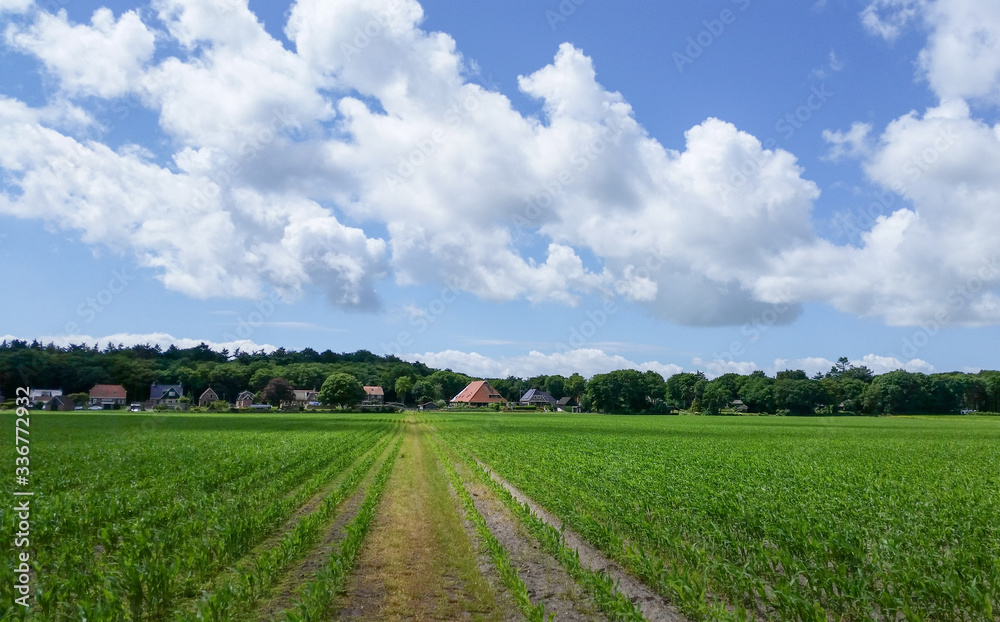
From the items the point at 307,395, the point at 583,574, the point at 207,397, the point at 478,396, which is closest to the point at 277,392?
the point at 207,397

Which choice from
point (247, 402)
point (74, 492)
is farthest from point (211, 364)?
point (74, 492)

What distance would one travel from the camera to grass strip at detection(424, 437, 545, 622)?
24.7 feet

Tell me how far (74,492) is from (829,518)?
718 inches

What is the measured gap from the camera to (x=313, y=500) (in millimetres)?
16266

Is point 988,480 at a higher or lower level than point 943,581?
lower

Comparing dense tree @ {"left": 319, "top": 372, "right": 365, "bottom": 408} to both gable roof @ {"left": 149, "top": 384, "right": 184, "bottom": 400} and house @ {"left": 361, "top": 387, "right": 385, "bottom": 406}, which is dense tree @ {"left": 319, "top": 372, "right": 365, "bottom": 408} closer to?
house @ {"left": 361, "top": 387, "right": 385, "bottom": 406}

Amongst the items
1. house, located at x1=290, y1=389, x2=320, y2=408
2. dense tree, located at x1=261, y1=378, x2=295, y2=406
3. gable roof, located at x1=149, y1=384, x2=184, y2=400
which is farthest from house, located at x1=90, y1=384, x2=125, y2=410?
house, located at x1=290, y1=389, x2=320, y2=408

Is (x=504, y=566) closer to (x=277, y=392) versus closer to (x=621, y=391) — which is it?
(x=621, y=391)

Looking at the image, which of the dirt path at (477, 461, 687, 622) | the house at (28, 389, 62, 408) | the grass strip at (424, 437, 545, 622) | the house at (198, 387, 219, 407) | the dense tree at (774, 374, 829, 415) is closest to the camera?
the grass strip at (424, 437, 545, 622)

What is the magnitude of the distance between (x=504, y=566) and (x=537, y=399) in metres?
159

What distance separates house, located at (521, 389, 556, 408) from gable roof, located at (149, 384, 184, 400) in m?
91.0

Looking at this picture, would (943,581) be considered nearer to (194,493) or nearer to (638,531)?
(638,531)

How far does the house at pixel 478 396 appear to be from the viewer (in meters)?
147

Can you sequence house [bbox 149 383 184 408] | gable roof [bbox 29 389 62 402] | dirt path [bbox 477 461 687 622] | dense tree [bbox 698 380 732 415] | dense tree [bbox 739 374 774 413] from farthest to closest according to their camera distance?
dense tree [bbox 739 374 774 413], dense tree [bbox 698 380 732 415], house [bbox 149 383 184 408], gable roof [bbox 29 389 62 402], dirt path [bbox 477 461 687 622]
